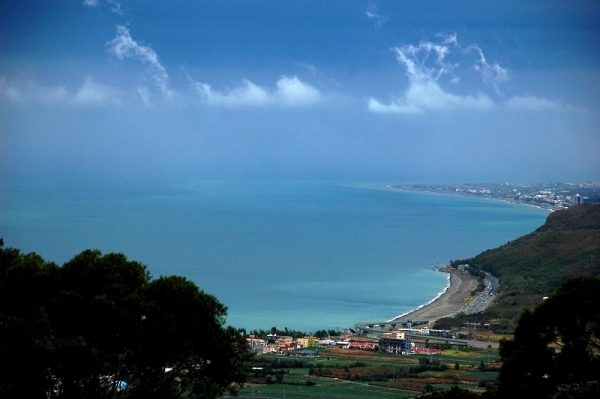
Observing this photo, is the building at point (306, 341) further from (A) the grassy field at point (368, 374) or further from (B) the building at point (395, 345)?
(B) the building at point (395, 345)

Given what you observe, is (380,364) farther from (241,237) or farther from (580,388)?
(241,237)

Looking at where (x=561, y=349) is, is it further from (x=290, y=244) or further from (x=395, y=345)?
(x=290, y=244)

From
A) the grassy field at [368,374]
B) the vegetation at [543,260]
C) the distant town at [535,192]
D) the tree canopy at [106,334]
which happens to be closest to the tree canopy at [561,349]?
the tree canopy at [106,334]

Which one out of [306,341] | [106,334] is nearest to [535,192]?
[306,341]

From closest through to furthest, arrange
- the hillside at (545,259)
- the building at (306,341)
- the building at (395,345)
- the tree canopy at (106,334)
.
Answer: the tree canopy at (106,334) < the building at (395,345) < the building at (306,341) < the hillside at (545,259)

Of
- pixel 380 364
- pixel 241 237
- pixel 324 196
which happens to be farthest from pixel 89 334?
pixel 324 196
